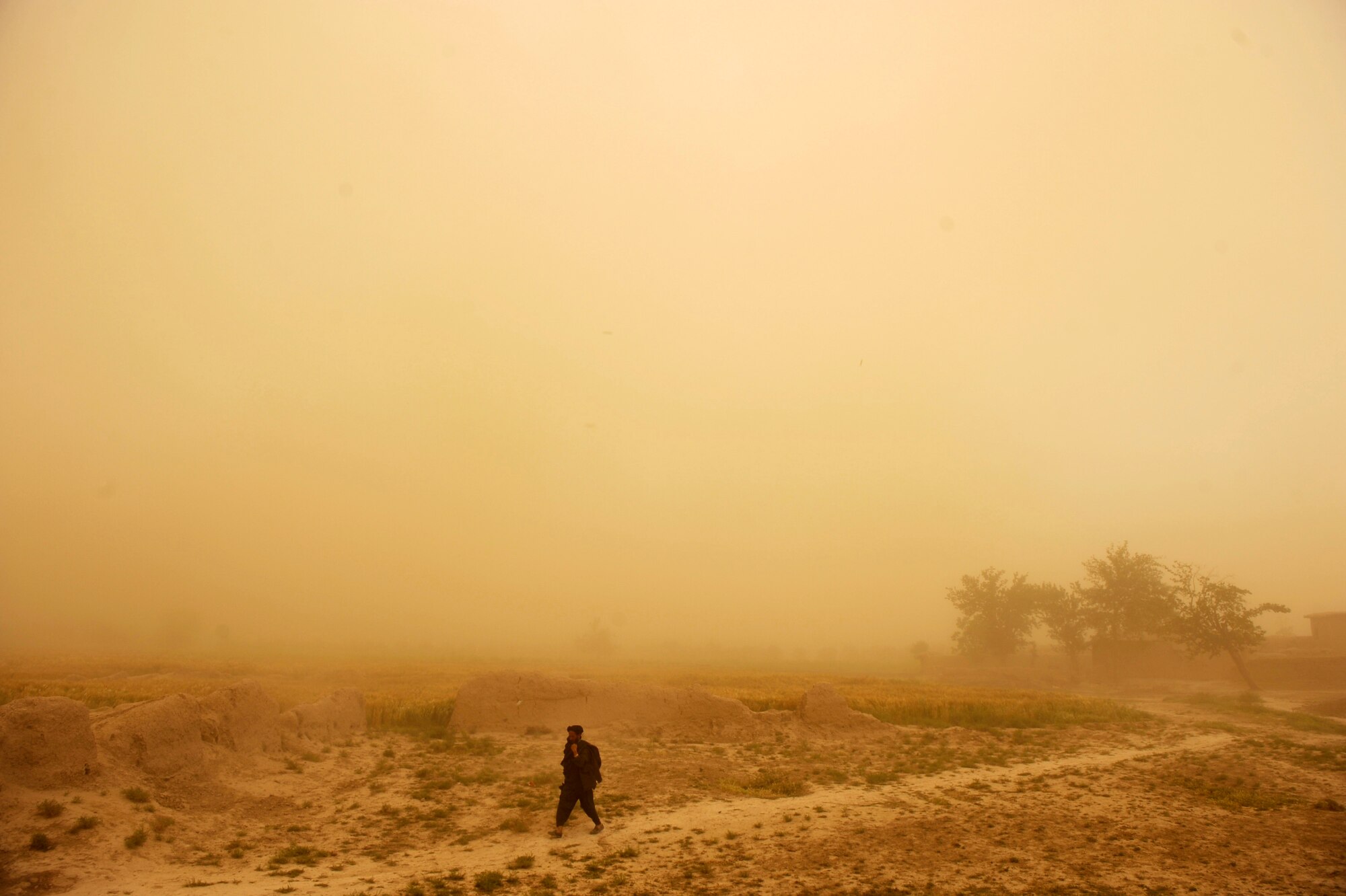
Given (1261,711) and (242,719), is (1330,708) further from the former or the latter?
(242,719)

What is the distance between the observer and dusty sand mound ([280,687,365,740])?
1948 cm

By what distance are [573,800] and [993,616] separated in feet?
214

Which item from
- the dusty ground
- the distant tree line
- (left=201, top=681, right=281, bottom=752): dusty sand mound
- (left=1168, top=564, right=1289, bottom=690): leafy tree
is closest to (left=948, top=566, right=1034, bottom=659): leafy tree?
the distant tree line

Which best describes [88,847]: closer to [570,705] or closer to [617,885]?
[617,885]

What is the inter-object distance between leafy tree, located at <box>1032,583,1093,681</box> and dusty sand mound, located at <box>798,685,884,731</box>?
41220 mm

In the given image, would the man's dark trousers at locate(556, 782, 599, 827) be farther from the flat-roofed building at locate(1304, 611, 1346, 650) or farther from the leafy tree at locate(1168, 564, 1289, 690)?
the flat-roofed building at locate(1304, 611, 1346, 650)

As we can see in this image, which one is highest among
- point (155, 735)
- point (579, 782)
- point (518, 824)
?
point (155, 735)

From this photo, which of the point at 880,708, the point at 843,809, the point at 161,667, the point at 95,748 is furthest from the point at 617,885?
the point at 161,667

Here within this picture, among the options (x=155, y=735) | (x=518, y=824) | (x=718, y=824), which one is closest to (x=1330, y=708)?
(x=718, y=824)

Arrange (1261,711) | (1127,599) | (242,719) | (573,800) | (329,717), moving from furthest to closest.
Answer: (1127,599)
(1261,711)
(329,717)
(242,719)
(573,800)

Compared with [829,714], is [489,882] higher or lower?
lower

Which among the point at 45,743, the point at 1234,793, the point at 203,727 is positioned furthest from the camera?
the point at 203,727

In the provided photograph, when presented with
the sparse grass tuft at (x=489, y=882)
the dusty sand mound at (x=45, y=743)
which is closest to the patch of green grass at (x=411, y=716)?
the dusty sand mound at (x=45, y=743)

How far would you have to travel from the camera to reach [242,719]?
17500 mm
